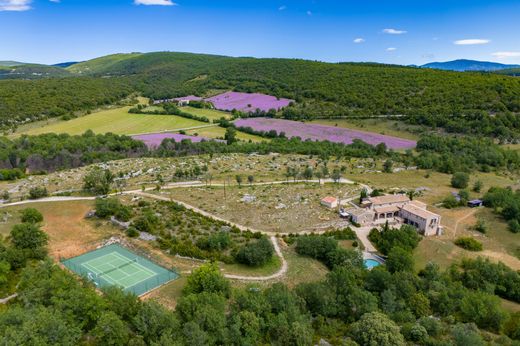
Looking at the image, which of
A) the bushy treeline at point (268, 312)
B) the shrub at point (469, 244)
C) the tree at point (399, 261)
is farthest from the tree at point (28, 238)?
the shrub at point (469, 244)

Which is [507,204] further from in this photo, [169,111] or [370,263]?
[169,111]

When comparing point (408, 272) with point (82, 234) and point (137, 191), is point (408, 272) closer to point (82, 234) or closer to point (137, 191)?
point (82, 234)

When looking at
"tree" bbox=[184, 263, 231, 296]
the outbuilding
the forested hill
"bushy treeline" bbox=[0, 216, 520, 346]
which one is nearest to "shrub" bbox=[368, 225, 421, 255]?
"bushy treeline" bbox=[0, 216, 520, 346]

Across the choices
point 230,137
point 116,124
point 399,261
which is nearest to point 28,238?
point 399,261

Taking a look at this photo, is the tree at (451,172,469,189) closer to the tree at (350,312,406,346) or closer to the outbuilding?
the outbuilding

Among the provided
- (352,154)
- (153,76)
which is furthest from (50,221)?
(153,76)

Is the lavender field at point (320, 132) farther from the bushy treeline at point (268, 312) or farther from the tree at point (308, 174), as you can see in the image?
the bushy treeline at point (268, 312)

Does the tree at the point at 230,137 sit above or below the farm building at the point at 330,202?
above

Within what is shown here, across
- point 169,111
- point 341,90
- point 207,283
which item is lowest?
point 207,283
